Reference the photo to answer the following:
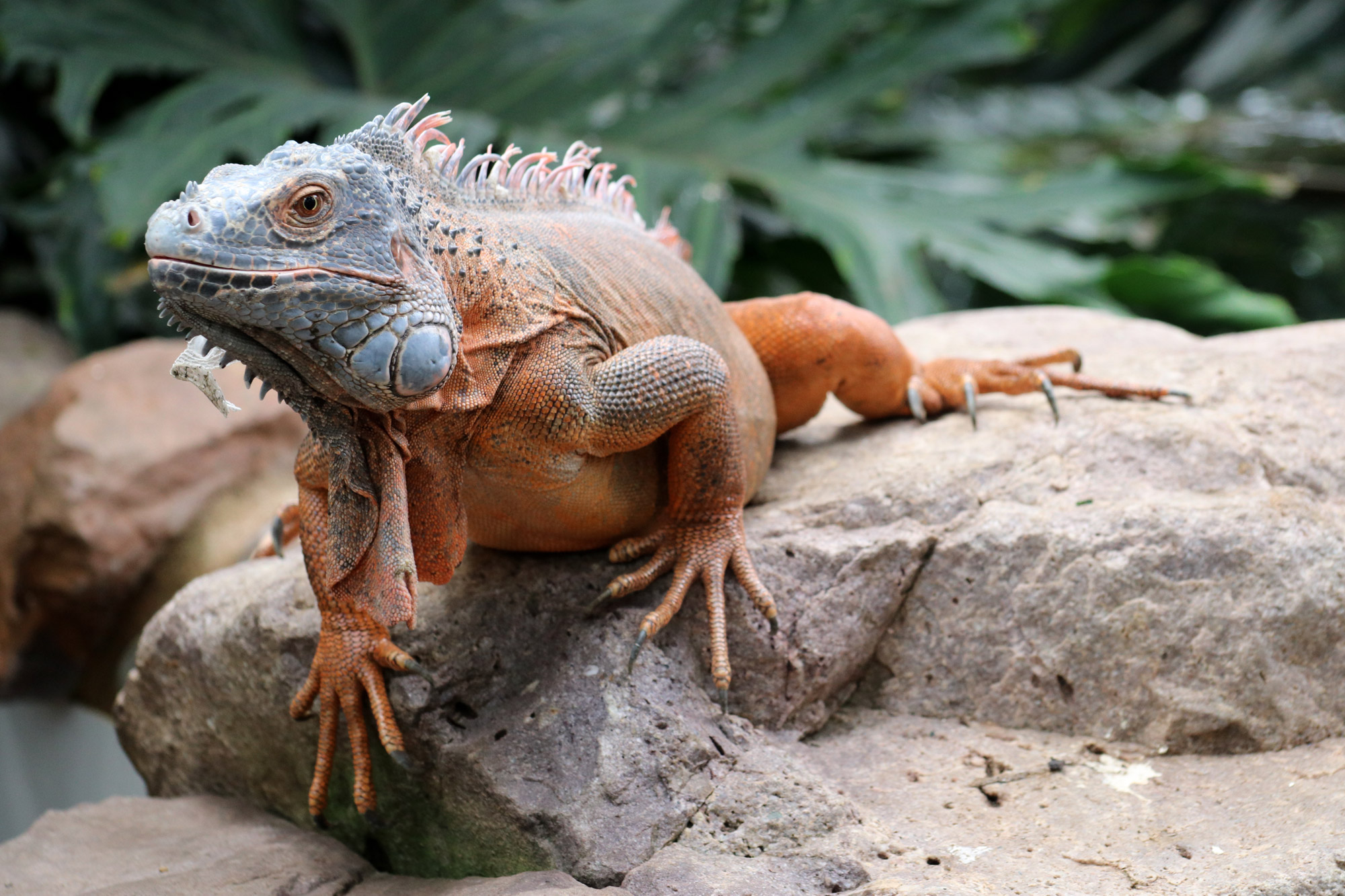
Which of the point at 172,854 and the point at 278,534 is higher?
the point at 278,534

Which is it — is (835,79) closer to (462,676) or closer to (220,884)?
(462,676)

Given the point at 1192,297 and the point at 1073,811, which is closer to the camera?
the point at 1073,811

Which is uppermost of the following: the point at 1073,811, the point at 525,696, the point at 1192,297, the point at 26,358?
the point at 26,358

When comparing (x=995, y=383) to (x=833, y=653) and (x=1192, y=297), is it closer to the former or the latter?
(x=833, y=653)

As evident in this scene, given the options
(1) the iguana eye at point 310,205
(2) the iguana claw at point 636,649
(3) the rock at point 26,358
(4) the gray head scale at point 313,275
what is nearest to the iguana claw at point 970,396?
(2) the iguana claw at point 636,649

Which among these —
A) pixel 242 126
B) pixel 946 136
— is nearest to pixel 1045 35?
pixel 946 136

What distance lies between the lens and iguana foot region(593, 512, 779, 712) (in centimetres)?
290

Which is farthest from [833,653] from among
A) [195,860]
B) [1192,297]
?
[1192,297]

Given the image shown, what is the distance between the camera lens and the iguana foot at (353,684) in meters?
2.84

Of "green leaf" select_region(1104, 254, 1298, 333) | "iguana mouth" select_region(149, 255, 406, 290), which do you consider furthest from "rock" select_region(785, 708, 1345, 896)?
"green leaf" select_region(1104, 254, 1298, 333)

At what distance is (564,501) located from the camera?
2945mm

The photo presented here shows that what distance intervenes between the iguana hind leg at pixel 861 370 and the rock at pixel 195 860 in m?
1.94

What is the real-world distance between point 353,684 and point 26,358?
5921mm

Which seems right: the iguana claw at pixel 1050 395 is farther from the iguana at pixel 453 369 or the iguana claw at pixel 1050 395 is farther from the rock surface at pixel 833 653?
the iguana at pixel 453 369
